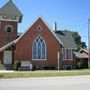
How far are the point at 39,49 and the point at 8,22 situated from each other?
8.91m

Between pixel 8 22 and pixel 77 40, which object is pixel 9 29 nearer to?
pixel 8 22

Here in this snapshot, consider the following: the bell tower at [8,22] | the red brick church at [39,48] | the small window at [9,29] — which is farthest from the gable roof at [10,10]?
the small window at [9,29]

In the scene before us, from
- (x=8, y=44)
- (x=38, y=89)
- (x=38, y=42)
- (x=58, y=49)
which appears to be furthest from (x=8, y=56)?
(x=38, y=89)

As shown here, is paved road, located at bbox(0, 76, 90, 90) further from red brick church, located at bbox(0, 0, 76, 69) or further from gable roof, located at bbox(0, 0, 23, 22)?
gable roof, located at bbox(0, 0, 23, 22)

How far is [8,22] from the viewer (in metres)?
49.4

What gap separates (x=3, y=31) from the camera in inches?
1929

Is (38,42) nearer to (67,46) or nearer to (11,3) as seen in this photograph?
(67,46)

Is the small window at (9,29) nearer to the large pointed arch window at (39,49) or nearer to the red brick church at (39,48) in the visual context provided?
the red brick church at (39,48)

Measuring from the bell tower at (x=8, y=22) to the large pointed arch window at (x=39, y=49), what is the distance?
6377 millimetres

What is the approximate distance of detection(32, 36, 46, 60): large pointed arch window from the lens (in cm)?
4447

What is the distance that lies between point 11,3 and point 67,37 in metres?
12.5

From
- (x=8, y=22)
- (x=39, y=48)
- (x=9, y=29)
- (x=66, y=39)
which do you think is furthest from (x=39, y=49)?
(x=8, y=22)

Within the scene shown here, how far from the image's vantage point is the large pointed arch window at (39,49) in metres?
44.5

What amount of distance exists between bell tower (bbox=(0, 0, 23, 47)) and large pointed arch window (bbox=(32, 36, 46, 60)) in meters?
6.38
